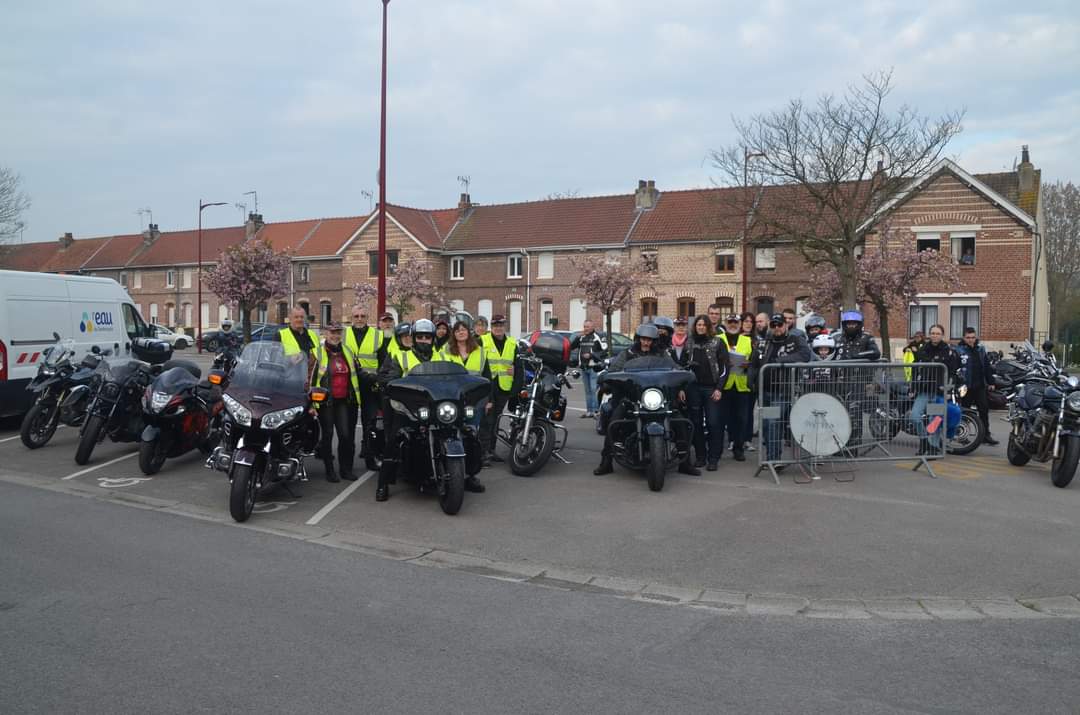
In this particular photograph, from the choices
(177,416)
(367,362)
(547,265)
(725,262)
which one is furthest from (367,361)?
(547,265)

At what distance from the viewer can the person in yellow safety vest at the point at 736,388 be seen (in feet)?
34.5

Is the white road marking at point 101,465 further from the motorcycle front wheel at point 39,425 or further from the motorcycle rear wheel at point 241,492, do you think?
the motorcycle rear wheel at point 241,492

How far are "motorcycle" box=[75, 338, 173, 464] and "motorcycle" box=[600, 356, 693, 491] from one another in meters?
5.82

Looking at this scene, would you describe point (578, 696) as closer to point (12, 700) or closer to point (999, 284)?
point (12, 700)

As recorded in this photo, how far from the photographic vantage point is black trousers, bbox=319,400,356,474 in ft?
31.1

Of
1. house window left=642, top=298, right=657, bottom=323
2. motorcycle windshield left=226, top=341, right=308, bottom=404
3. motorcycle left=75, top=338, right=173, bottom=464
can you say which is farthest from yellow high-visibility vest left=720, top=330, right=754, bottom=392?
house window left=642, top=298, right=657, bottom=323

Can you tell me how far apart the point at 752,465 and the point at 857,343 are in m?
2.34

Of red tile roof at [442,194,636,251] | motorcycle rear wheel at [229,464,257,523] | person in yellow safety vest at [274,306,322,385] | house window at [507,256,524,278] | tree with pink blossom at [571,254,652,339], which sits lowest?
motorcycle rear wheel at [229,464,257,523]

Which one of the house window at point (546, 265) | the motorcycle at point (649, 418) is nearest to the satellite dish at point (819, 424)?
the motorcycle at point (649, 418)

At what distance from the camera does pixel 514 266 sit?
51.5 meters

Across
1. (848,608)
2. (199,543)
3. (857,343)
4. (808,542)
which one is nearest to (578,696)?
(848,608)

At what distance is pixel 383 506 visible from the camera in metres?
8.66

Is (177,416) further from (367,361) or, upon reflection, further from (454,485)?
(454,485)

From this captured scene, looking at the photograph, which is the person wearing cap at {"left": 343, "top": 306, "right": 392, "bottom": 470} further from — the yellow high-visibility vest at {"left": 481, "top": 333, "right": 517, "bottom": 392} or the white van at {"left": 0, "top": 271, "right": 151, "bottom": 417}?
the white van at {"left": 0, "top": 271, "right": 151, "bottom": 417}
